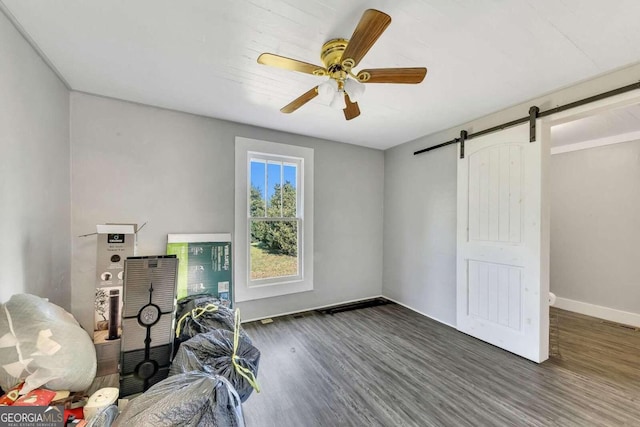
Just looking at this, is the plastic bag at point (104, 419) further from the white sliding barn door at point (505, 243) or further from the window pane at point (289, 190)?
the white sliding barn door at point (505, 243)

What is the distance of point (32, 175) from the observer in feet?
5.57

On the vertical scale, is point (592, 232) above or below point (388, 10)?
below

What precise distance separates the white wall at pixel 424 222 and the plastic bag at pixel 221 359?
2563 millimetres

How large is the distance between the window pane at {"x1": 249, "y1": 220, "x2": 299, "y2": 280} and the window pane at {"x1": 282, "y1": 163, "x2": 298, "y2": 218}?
0.16 m

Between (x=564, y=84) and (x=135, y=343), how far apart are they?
3743 mm

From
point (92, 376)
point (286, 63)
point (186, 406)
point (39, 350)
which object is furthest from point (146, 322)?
point (286, 63)

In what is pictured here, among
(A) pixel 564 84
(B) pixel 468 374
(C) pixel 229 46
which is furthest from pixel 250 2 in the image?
(B) pixel 468 374

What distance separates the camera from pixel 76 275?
2.33 metres

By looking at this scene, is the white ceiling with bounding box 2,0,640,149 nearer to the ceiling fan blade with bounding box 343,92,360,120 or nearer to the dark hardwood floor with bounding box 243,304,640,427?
the ceiling fan blade with bounding box 343,92,360,120

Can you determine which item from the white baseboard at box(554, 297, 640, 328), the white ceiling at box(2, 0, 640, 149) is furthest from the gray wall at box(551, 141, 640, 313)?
the white ceiling at box(2, 0, 640, 149)

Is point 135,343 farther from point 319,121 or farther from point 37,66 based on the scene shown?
point 319,121

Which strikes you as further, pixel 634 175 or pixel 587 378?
pixel 634 175

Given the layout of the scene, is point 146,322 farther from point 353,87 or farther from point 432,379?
point 432,379

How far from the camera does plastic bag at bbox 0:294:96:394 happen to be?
3.73 ft
